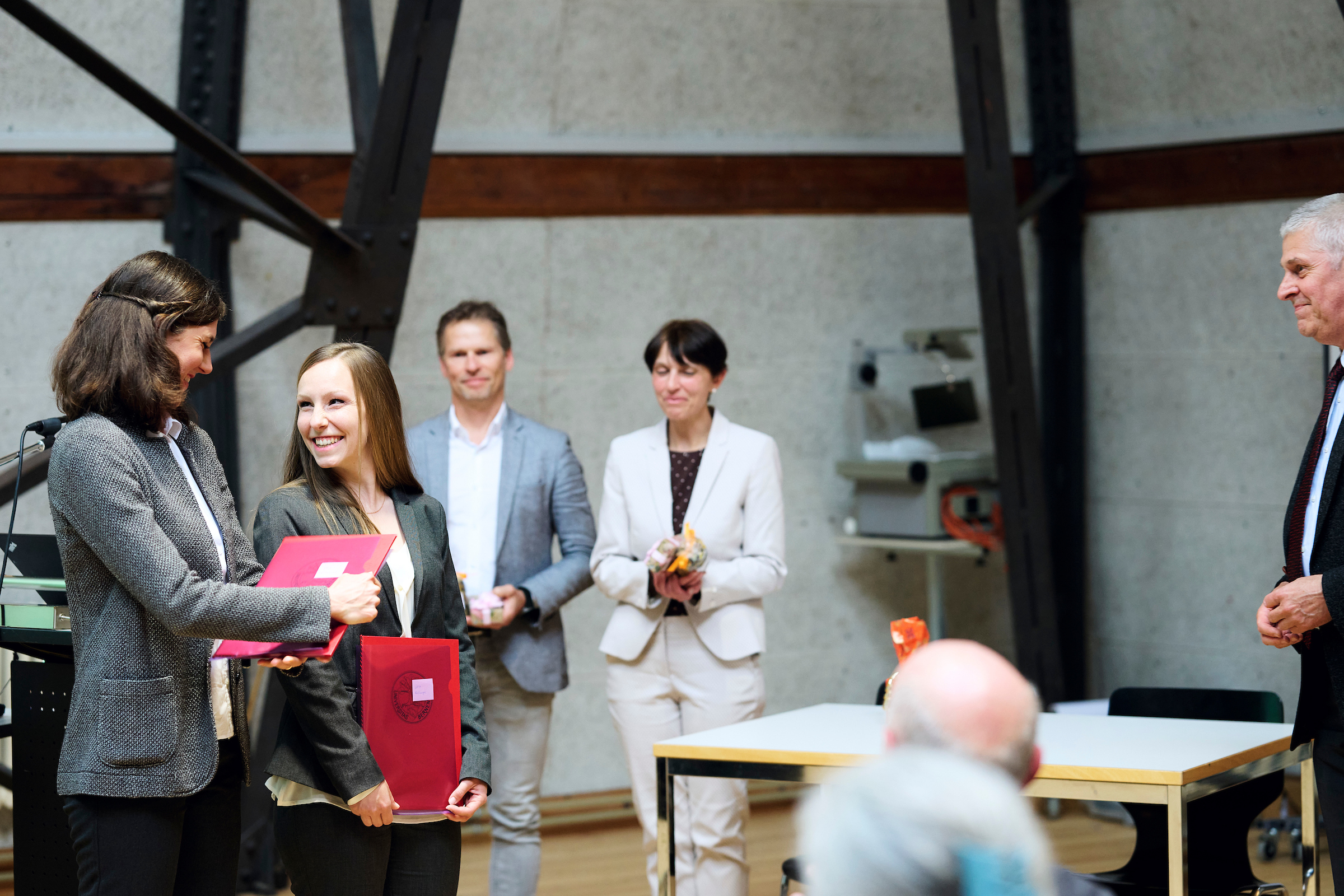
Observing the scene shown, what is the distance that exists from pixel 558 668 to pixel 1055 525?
11.3 ft

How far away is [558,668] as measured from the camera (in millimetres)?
3660

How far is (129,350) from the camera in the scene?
7.22ft

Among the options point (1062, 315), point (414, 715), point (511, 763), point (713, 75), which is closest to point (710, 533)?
point (511, 763)

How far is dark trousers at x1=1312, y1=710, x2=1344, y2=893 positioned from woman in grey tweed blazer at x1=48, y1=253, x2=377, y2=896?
188cm

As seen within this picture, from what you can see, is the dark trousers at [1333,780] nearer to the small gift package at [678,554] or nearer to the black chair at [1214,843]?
the black chair at [1214,843]

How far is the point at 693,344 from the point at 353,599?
1.69 m

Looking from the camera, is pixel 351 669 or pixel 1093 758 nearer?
pixel 351 669

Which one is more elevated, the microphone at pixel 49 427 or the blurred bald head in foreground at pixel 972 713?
the microphone at pixel 49 427

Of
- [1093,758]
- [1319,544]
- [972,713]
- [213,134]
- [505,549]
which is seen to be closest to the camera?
[972,713]

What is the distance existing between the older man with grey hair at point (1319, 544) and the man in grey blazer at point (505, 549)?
1.77 m

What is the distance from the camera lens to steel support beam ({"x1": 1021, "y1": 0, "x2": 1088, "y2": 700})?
6.30m

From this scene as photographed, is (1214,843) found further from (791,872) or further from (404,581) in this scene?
(404,581)

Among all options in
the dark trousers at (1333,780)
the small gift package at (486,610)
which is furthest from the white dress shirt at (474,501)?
the dark trousers at (1333,780)

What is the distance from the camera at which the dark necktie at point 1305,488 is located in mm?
2781
